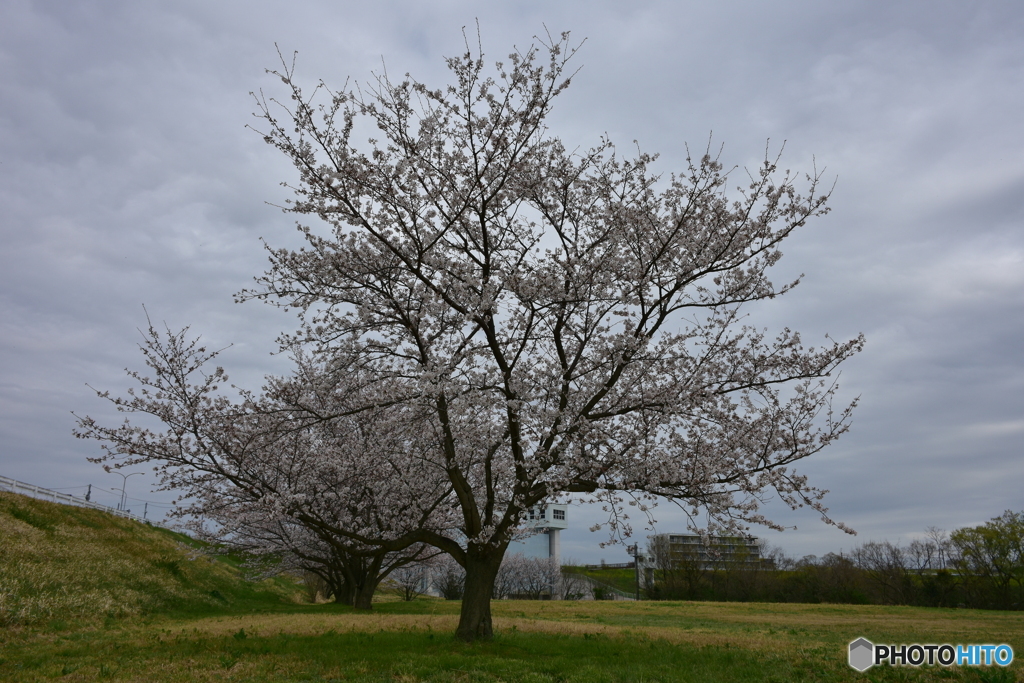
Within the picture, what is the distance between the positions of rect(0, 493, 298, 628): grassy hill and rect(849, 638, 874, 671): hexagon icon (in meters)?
16.4

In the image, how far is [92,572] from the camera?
18.0 m

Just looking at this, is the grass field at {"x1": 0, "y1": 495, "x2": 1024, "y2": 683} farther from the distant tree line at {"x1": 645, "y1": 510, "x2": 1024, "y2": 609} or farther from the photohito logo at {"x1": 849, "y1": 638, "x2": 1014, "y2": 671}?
the distant tree line at {"x1": 645, "y1": 510, "x2": 1024, "y2": 609}

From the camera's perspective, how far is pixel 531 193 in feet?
39.6

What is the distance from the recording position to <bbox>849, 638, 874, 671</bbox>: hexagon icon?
34.9ft

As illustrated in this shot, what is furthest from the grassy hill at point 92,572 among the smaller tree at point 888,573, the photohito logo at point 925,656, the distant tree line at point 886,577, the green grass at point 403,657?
the smaller tree at point 888,573

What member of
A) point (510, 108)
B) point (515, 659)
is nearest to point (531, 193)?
point (510, 108)

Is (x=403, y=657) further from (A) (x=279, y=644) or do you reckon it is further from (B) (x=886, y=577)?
(B) (x=886, y=577)

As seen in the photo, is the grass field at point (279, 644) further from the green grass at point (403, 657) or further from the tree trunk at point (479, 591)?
the tree trunk at point (479, 591)

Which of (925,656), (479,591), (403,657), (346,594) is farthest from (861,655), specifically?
(346,594)

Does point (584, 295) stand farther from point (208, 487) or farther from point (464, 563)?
point (208, 487)

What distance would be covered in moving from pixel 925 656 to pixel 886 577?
146 feet

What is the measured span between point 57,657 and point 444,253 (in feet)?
31.9

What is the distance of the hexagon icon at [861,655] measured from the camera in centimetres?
1065

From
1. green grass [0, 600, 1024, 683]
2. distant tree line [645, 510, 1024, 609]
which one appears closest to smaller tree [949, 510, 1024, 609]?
distant tree line [645, 510, 1024, 609]
